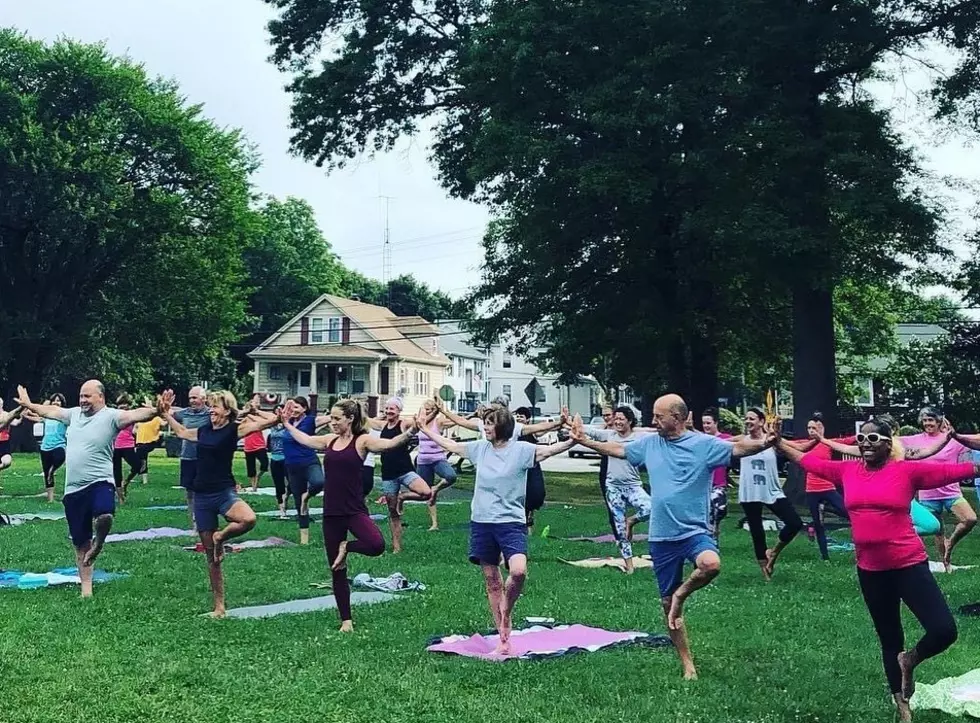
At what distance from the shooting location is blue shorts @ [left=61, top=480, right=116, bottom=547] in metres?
9.96

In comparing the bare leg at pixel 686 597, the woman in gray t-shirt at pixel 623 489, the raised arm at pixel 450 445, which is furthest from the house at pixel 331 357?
the bare leg at pixel 686 597

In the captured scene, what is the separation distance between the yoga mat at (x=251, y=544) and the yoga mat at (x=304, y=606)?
3622 mm

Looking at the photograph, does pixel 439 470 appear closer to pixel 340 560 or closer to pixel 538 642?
pixel 340 560

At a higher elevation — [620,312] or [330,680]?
[620,312]

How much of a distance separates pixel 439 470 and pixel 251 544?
3.20 metres

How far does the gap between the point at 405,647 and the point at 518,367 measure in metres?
89.3

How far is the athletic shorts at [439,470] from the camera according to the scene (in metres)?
15.7

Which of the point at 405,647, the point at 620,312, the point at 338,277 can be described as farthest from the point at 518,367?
the point at 405,647

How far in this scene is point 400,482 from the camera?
13.9 meters

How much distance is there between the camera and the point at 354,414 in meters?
9.09

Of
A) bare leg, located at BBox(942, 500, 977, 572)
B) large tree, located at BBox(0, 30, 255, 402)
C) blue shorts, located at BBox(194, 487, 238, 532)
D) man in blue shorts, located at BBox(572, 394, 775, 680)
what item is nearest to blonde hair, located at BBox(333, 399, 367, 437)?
blue shorts, located at BBox(194, 487, 238, 532)

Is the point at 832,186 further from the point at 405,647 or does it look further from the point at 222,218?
the point at 222,218

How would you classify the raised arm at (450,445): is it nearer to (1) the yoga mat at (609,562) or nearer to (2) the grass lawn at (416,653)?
(2) the grass lawn at (416,653)

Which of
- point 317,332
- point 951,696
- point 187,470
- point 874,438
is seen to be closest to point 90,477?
Answer: point 187,470
